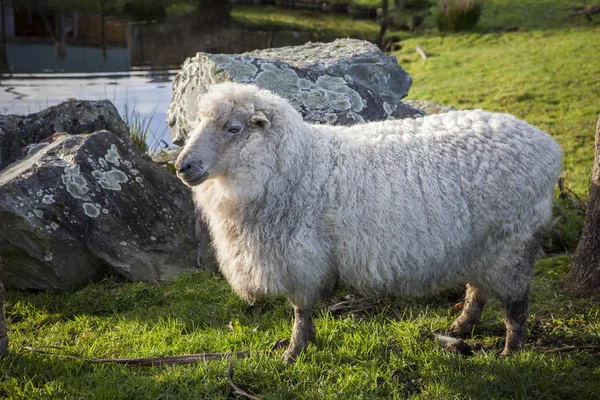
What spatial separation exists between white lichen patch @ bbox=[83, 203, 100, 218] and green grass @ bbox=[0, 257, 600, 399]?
63cm

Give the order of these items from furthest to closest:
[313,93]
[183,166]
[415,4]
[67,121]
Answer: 1. [415,4]
2. [67,121]
3. [313,93]
4. [183,166]

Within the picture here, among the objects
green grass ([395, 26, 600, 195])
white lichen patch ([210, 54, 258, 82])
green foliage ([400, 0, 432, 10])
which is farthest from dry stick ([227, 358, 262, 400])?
green foliage ([400, 0, 432, 10])

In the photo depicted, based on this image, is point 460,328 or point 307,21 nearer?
point 460,328

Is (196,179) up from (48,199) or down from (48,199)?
up

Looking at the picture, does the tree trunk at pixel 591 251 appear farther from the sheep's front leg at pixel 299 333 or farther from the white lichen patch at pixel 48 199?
the white lichen patch at pixel 48 199

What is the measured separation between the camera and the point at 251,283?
3977 mm

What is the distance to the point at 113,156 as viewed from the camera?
596 cm

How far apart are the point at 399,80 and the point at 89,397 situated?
16.1 ft

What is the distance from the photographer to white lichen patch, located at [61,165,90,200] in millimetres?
5609

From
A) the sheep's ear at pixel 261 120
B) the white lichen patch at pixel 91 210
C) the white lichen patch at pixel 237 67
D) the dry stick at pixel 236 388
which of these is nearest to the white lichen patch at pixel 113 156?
the white lichen patch at pixel 91 210

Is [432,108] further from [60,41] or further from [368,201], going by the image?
[60,41]

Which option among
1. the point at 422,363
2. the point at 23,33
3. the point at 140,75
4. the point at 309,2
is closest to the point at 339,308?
the point at 422,363

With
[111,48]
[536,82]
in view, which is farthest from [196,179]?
[111,48]

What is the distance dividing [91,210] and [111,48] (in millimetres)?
14937
